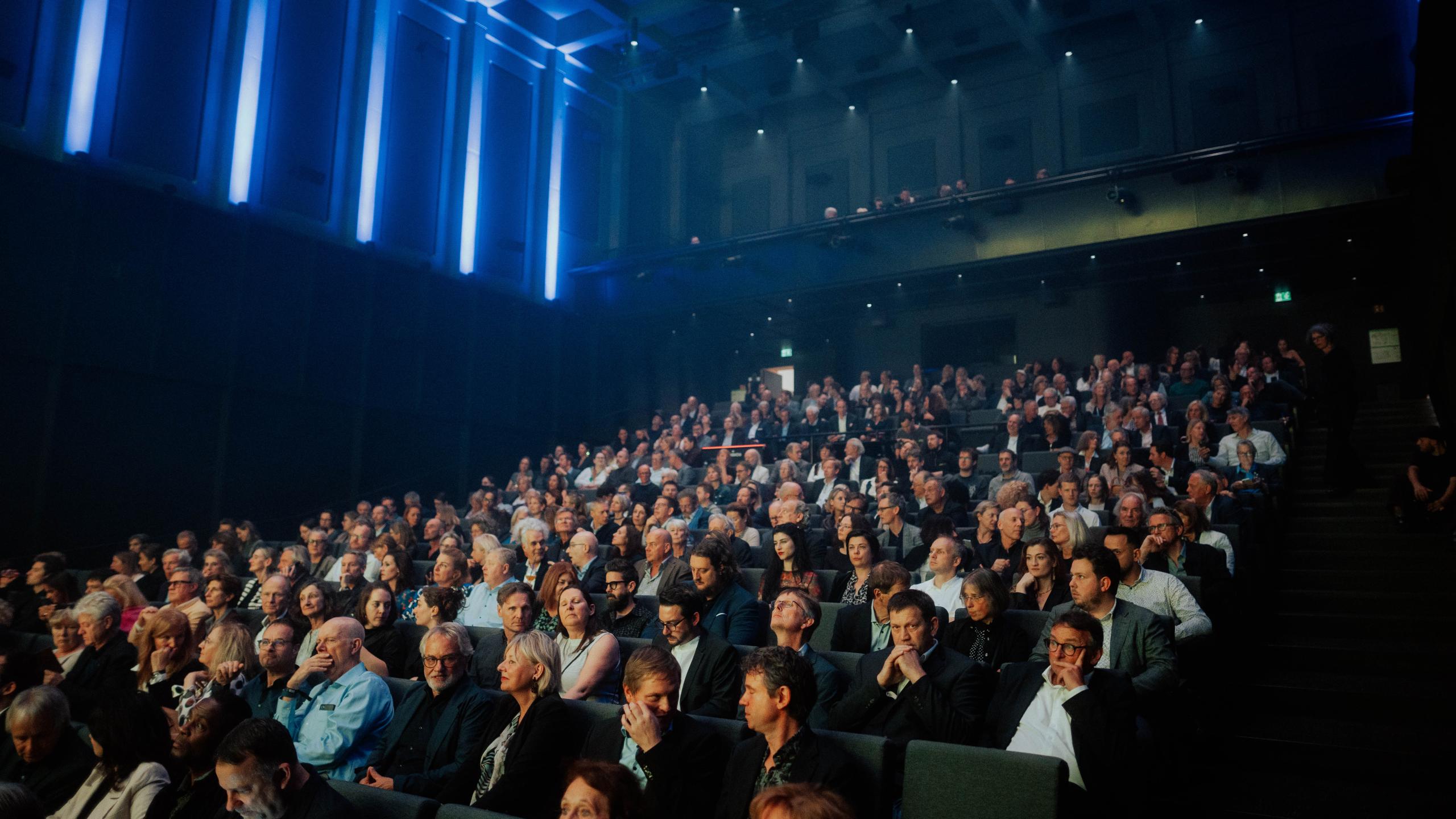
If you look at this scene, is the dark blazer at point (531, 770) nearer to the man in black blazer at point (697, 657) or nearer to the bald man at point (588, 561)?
Result: the man in black blazer at point (697, 657)

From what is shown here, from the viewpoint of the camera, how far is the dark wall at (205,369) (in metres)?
6.88

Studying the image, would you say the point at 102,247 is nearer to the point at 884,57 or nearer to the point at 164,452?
the point at 164,452

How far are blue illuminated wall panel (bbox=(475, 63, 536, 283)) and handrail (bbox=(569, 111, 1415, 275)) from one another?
960mm

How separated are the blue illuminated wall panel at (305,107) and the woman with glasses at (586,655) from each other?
7.18 meters

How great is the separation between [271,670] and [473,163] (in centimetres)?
875

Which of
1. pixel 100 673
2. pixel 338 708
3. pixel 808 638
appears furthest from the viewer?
pixel 100 673

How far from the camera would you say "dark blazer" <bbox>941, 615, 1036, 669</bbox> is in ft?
9.41

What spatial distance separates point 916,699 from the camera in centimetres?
239

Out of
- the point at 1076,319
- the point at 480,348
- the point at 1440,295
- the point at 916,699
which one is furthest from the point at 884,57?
the point at 916,699

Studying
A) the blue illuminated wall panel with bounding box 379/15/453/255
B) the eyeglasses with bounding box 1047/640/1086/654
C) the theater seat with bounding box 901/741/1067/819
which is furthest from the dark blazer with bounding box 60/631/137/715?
the blue illuminated wall panel with bounding box 379/15/453/255

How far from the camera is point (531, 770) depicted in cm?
229

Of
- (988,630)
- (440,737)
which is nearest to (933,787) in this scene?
(988,630)

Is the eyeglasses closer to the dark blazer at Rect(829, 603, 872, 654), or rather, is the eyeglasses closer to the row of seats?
the row of seats

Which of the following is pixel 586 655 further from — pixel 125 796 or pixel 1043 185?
pixel 1043 185
